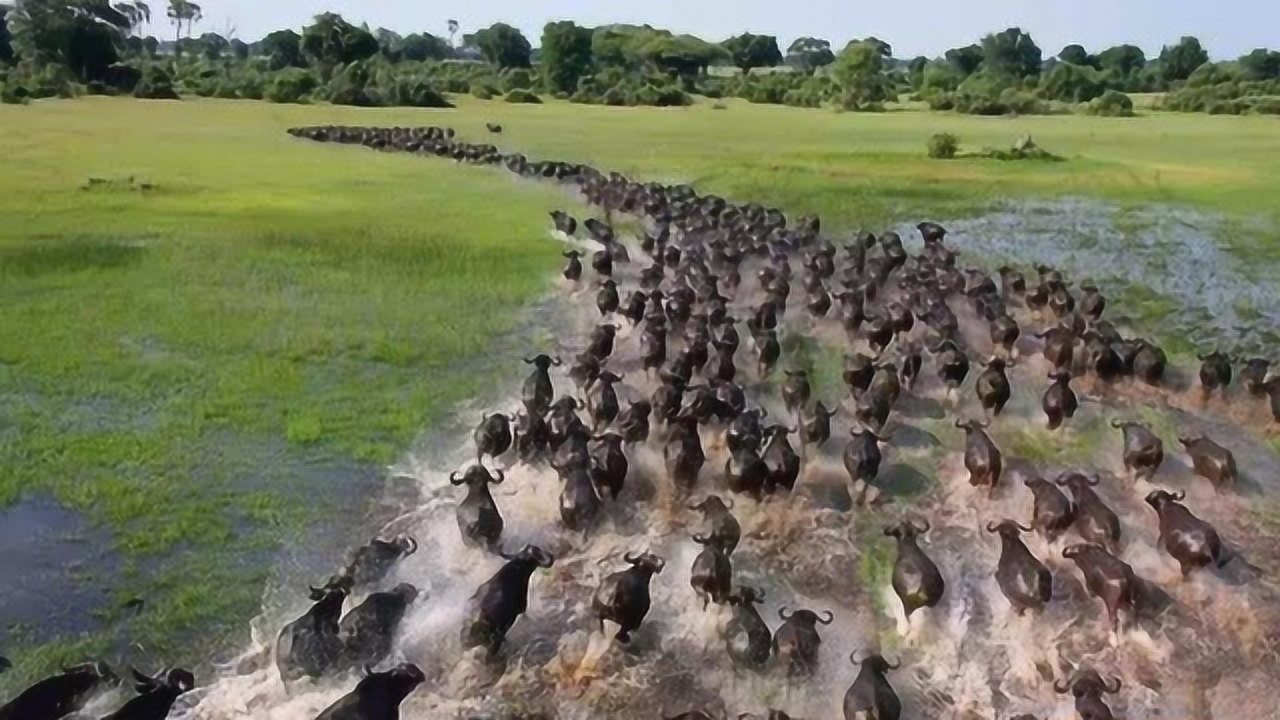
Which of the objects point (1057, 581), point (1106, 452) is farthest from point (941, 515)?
point (1106, 452)

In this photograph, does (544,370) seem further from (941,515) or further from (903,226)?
(903,226)

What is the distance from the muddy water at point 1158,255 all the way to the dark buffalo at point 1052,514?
7955 millimetres

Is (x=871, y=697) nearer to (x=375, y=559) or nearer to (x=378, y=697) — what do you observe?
(x=378, y=697)

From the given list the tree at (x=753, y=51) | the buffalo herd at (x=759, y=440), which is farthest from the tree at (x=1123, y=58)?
the buffalo herd at (x=759, y=440)

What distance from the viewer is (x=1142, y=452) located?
11.5 metres

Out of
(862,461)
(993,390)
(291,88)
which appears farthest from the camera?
(291,88)

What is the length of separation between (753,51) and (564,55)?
37093 millimetres

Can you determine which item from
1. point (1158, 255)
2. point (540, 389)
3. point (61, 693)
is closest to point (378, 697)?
point (61, 693)

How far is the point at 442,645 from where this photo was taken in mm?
8711

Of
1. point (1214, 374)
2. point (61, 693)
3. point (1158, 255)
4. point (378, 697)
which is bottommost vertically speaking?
point (61, 693)

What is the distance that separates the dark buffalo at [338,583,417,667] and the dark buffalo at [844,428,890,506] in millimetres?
4183

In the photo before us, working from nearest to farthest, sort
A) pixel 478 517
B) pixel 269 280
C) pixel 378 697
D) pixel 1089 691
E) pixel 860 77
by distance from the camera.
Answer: pixel 378 697
pixel 1089 691
pixel 478 517
pixel 269 280
pixel 860 77

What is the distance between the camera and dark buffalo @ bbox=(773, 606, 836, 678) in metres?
8.29

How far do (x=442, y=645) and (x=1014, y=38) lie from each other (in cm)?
9332
